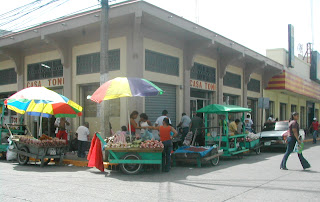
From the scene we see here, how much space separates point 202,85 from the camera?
691 inches

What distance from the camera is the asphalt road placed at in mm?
6367

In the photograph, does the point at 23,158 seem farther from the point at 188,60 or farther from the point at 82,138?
the point at 188,60

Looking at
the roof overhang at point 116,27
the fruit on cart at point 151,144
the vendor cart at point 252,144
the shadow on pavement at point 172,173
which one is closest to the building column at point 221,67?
the roof overhang at point 116,27

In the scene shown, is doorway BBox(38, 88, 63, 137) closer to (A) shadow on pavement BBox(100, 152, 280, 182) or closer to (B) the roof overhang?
(B) the roof overhang

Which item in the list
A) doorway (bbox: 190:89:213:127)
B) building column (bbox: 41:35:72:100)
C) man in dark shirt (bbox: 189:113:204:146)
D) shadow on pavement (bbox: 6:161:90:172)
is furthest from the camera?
doorway (bbox: 190:89:213:127)

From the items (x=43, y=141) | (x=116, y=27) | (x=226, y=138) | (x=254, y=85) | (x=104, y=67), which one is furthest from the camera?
(x=254, y=85)

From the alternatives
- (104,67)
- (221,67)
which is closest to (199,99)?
(221,67)

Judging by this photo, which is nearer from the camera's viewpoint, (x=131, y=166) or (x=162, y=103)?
(x=131, y=166)

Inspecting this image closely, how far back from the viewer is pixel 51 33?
568 inches

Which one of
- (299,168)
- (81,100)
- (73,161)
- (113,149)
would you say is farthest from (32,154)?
(299,168)

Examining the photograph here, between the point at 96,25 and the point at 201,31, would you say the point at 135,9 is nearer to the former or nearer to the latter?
the point at 96,25

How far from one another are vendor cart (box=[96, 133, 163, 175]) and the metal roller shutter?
4319 mm

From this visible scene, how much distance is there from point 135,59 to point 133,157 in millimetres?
4697

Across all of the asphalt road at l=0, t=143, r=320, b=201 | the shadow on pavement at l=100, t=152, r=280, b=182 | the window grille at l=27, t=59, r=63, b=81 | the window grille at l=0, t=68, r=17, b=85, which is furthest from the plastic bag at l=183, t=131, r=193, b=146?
the window grille at l=0, t=68, r=17, b=85
